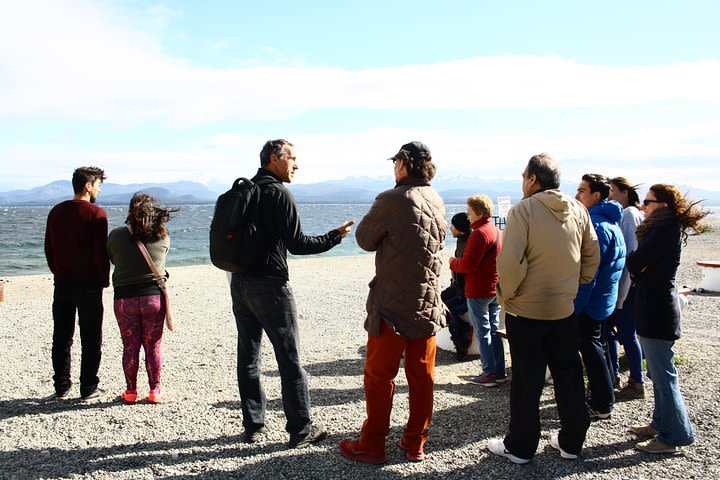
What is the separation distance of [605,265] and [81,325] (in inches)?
187

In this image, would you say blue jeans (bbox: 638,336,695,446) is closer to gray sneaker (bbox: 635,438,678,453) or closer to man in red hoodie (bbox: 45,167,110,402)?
gray sneaker (bbox: 635,438,678,453)

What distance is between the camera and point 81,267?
17.0 feet

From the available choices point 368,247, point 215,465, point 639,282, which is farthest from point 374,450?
point 639,282

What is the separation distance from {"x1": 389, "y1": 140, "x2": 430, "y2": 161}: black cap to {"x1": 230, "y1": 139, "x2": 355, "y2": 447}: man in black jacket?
30.4 inches

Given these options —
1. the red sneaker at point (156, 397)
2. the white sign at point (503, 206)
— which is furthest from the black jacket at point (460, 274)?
the red sneaker at point (156, 397)

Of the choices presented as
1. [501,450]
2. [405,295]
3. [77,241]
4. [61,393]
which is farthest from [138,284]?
[501,450]

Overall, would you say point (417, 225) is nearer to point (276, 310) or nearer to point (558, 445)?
point (276, 310)

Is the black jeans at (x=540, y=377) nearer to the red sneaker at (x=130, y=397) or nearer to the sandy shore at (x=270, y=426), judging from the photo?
the sandy shore at (x=270, y=426)

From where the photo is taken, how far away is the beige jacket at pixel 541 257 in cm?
378

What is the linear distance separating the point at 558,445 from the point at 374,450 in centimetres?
138

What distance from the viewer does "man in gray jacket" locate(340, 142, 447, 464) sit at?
3.83 m

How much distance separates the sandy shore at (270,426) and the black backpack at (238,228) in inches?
58.3

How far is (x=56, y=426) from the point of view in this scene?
4.77 metres

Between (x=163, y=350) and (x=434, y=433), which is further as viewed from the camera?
(x=163, y=350)
